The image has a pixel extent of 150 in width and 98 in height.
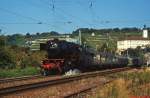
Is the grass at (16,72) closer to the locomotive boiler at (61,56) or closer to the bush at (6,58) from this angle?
the locomotive boiler at (61,56)

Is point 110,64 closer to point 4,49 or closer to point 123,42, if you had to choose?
point 4,49

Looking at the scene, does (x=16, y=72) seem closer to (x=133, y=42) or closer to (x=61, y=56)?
(x=61, y=56)

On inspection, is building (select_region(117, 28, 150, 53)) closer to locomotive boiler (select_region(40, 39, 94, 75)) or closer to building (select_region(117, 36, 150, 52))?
building (select_region(117, 36, 150, 52))

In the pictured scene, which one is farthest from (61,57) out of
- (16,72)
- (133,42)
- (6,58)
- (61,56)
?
(133,42)

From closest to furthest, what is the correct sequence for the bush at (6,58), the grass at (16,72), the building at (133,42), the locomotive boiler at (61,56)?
1. the grass at (16,72)
2. the locomotive boiler at (61,56)
3. the bush at (6,58)
4. the building at (133,42)

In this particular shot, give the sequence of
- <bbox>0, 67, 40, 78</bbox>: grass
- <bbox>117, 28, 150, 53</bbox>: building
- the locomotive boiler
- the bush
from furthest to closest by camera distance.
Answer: <bbox>117, 28, 150, 53</bbox>: building, the bush, the locomotive boiler, <bbox>0, 67, 40, 78</bbox>: grass

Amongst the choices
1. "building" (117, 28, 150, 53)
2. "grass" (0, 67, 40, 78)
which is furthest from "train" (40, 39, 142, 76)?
"building" (117, 28, 150, 53)

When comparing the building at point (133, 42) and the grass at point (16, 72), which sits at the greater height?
the building at point (133, 42)

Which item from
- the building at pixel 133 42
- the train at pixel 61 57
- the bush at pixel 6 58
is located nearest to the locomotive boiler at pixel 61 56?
the train at pixel 61 57

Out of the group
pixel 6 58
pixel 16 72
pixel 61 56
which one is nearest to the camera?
pixel 61 56

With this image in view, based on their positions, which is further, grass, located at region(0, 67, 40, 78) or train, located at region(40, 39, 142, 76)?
train, located at region(40, 39, 142, 76)

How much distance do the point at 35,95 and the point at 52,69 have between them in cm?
1802

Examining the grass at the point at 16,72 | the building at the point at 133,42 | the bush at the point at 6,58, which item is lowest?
the grass at the point at 16,72

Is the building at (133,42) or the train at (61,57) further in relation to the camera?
the building at (133,42)
